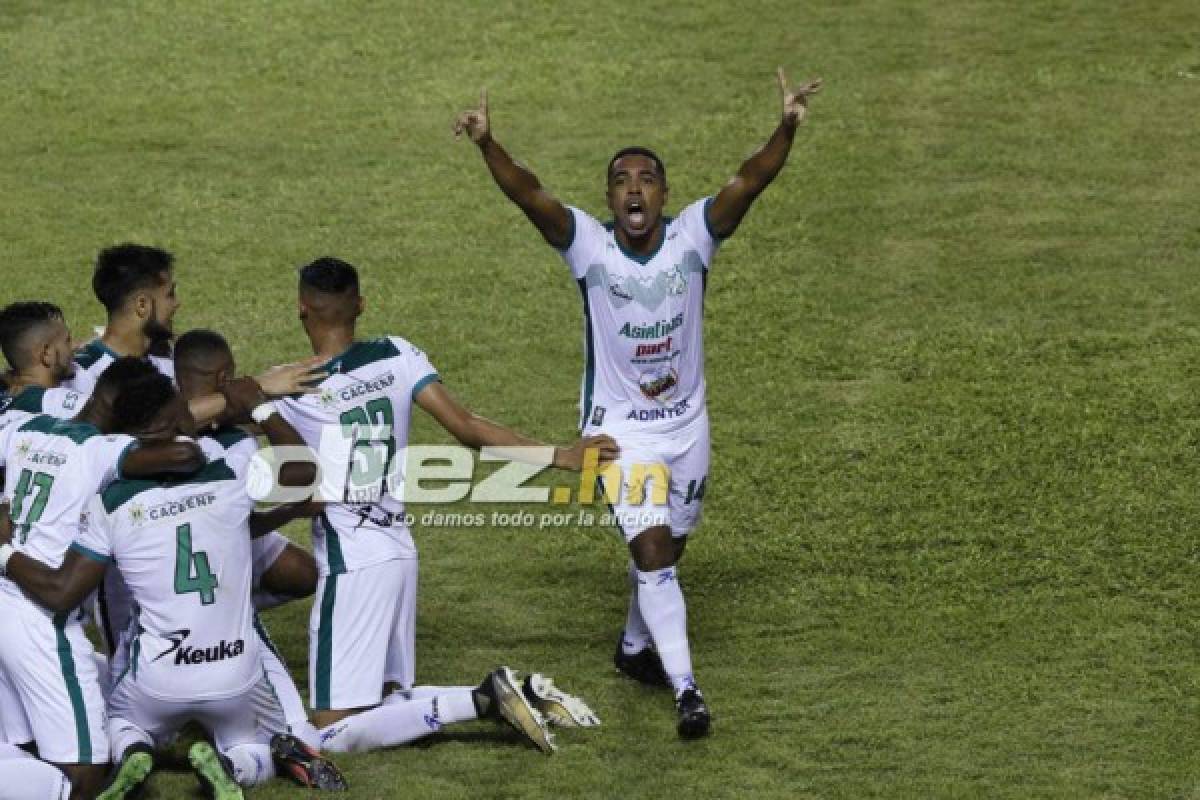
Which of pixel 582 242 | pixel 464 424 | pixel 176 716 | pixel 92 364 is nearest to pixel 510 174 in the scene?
pixel 582 242

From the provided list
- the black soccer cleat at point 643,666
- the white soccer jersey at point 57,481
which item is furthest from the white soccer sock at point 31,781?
the black soccer cleat at point 643,666

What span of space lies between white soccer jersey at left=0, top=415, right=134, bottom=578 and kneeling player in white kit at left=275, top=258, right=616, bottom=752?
1116 millimetres

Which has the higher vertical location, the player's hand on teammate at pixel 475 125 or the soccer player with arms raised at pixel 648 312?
the player's hand on teammate at pixel 475 125

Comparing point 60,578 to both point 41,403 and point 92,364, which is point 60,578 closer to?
point 41,403

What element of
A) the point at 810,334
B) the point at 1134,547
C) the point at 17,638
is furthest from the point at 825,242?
the point at 17,638

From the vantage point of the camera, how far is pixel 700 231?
1030 centimetres

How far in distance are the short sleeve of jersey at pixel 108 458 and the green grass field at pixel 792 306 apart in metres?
1.43

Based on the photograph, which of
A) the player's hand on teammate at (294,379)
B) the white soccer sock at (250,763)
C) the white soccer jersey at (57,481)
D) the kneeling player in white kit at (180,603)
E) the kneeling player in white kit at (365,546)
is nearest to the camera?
the kneeling player in white kit at (180,603)

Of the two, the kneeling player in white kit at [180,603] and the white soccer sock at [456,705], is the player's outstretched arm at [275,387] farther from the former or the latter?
the white soccer sock at [456,705]

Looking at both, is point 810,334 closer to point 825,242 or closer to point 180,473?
point 825,242

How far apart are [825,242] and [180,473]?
30.4 feet

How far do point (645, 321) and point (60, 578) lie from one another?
121 inches

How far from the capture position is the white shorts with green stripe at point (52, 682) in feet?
28.5

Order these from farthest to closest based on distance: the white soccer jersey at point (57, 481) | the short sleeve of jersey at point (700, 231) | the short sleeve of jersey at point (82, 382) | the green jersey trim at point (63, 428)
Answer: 1. the short sleeve of jersey at point (700, 231)
2. the short sleeve of jersey at point (82, 382)
3. the green jersey trim at point (63, 428)
4. the white soccer jersey at point (57, 481)
